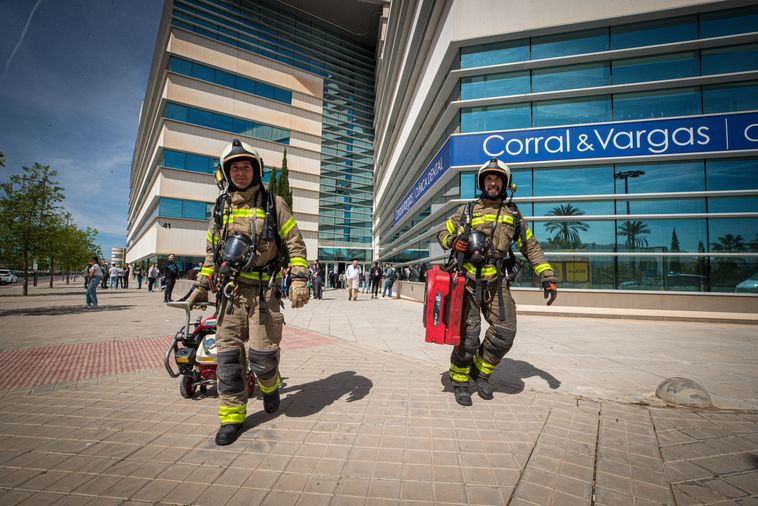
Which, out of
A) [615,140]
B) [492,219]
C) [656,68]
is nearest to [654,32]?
[656,68]

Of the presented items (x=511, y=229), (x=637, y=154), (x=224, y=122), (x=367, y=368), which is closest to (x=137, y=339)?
(x=367, y=368)

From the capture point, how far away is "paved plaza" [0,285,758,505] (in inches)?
75.5

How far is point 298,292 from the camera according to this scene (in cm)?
278

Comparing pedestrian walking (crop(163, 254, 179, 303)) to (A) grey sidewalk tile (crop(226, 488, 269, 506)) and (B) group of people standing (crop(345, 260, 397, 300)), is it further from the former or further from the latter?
(A) grey sidewalk tile (crop(226, 488, 269, 506))

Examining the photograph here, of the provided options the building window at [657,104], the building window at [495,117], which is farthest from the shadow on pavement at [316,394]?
the building window at [657,104]

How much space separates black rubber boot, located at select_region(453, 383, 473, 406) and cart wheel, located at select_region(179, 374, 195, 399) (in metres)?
2.61

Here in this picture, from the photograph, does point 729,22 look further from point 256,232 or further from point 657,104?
point 256,232

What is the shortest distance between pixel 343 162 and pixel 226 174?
45.4 metres

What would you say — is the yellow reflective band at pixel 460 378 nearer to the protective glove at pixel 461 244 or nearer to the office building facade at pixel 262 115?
the protective glove at pixel 461 244

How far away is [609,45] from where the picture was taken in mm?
11180

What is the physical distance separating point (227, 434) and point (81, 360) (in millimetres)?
3903

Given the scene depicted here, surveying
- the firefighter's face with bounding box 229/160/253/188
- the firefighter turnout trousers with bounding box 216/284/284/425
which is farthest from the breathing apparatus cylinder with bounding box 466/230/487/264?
the firefighter's face with bounding box 229/160/253/188

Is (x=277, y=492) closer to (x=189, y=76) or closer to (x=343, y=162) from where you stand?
(x=189, y=76)

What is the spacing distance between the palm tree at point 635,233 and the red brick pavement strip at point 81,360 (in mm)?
10021
